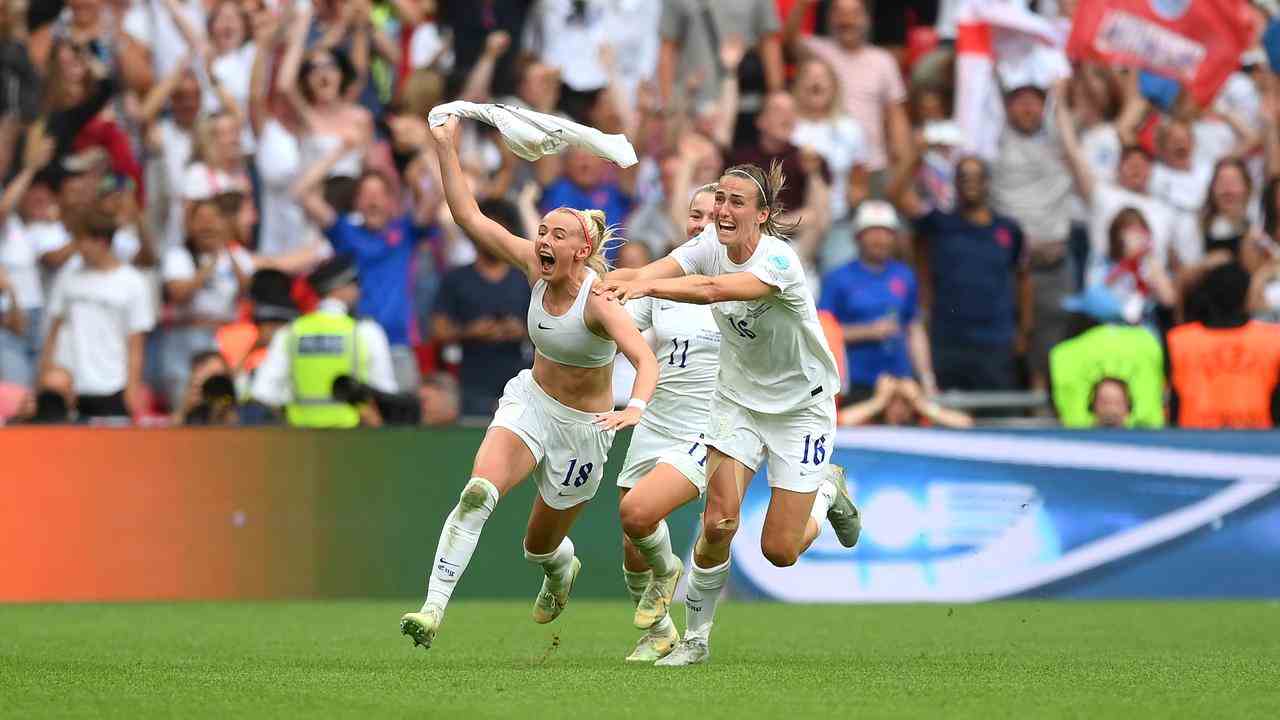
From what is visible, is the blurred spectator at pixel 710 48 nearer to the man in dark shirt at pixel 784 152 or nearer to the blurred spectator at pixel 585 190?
the man in dark shirt at pixel 784 152

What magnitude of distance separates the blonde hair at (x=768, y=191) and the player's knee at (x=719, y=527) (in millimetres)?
1428

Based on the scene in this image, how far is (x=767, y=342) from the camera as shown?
9961 mm

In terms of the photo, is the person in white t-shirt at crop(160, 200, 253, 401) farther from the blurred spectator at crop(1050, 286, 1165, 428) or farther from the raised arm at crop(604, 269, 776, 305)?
the raised arm at crop(604, 269, 776, 305)

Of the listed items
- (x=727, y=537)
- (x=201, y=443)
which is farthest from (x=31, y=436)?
(x=727, y=537)

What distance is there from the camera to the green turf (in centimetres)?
781

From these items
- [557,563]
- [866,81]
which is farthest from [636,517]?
[866,81]

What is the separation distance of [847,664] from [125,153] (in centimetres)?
933

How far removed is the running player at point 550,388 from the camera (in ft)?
31.3

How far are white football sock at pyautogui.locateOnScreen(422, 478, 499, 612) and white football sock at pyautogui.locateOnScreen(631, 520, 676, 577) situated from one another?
3.27 feet

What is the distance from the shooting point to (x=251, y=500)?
14.5 meters

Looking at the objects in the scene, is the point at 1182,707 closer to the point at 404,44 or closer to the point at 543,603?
the point at 543,603

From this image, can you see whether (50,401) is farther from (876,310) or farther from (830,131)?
(830,131)

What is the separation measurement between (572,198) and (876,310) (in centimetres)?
263

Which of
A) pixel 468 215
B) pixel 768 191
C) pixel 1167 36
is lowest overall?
pixel 468 215
